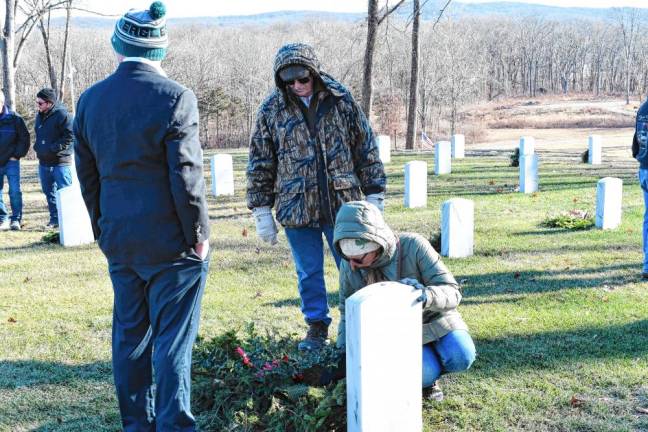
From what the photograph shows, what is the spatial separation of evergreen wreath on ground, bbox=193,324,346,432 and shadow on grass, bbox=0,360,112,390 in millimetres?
972

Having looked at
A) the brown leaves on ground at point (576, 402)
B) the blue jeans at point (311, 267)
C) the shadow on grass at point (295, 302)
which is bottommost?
the brown leaves on ground at point (576, 402)

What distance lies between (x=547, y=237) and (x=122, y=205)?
703 centimetres

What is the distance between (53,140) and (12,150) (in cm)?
75

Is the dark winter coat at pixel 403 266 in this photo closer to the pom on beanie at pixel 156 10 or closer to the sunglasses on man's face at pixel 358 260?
the sunglasses on man's face at pixel 358 260

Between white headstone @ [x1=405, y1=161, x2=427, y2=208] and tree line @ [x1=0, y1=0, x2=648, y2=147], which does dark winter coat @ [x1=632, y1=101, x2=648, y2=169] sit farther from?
tree line @ [x1=0, y1=0, x2=648, y2=147]

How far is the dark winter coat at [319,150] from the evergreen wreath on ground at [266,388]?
101cm

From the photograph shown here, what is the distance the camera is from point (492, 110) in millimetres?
79438

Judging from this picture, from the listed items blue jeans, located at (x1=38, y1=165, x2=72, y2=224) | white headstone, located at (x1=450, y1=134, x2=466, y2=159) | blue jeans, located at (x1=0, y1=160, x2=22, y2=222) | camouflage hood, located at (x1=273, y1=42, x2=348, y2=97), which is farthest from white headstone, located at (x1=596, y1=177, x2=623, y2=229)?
white headstone, located at (x1=450, y1=134, x2=466, y2=159)

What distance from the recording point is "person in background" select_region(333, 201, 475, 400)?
12.9 feet

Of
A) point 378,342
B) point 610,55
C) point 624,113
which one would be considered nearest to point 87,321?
point 378,342

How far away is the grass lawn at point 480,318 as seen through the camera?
4375 mm

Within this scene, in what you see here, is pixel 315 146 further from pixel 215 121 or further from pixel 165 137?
pixel 215 121

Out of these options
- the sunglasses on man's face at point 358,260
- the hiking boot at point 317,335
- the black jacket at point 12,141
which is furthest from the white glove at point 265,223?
the black jacket at point 12,141

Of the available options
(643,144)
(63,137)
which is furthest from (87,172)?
(63,137)
